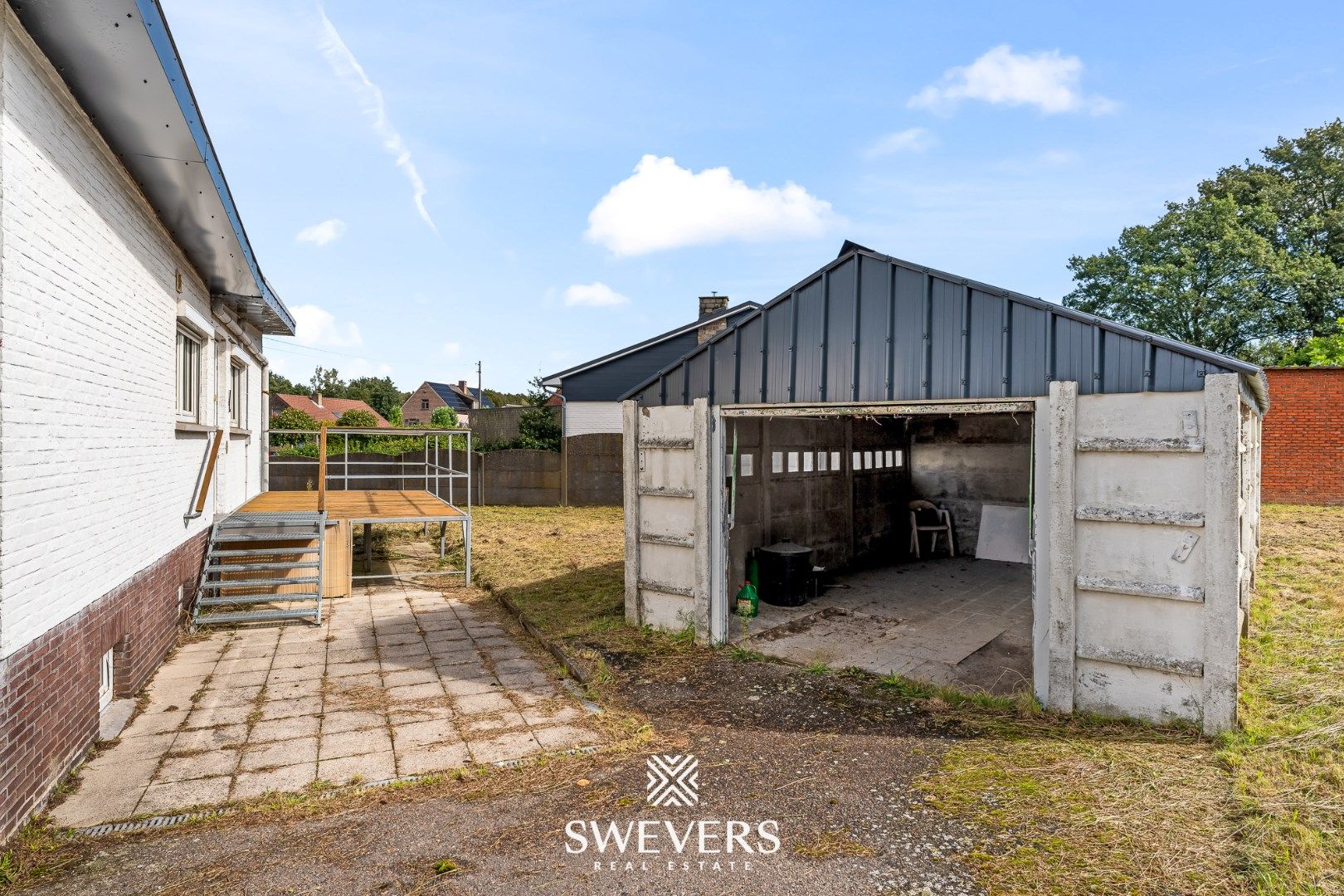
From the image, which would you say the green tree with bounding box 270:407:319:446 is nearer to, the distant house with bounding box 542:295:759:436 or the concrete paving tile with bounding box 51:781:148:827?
the distant house with bounding box 542:295:759:436

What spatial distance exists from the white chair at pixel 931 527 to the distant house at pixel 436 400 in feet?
137

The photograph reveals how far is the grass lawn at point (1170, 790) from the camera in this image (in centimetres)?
334

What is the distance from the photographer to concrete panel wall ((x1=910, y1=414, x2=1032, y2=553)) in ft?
42.2

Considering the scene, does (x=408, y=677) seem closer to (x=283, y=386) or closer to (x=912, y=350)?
(x=912, y=350)

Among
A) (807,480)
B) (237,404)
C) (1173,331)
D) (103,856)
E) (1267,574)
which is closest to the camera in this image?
(103,856)

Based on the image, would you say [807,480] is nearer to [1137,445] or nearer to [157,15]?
[1137,445]

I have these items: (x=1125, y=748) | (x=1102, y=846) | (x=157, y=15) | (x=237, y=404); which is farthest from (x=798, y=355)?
(x=237, y=404)

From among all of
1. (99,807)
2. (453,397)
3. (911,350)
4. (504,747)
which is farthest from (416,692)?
(453,397)

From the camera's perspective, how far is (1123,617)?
500 centimetres

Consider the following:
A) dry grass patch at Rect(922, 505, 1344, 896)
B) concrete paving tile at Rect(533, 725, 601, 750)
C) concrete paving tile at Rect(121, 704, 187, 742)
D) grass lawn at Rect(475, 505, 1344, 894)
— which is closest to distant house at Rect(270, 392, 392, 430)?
concrete paving tile at Rect(121, 704, 187, 742)

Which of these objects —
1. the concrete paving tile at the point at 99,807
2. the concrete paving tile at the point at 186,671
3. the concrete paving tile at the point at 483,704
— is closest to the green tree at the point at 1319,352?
the concrete paving tile at the point at 483,704

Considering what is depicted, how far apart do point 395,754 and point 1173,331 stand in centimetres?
3352

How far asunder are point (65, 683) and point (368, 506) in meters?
6.93

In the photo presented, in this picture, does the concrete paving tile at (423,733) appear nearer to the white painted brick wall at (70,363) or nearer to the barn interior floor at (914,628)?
the white painted brick wall at (70,363)
